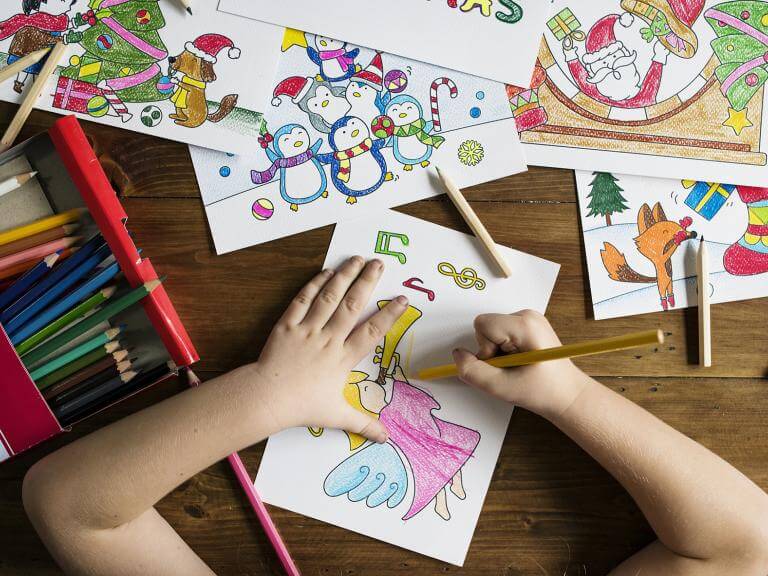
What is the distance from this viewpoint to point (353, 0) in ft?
2.12

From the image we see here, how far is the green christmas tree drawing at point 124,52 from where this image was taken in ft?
2.12

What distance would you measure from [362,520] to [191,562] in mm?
→ 180

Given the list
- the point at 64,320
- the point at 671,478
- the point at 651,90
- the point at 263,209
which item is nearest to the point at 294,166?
the point at 263,209

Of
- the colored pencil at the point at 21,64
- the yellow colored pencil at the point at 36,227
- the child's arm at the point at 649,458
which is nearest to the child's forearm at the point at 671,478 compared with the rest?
the child's arm at the point at 649,458

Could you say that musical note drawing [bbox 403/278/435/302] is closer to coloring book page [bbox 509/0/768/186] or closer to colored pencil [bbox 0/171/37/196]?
coloring book page [bbox 509/0/768/186]

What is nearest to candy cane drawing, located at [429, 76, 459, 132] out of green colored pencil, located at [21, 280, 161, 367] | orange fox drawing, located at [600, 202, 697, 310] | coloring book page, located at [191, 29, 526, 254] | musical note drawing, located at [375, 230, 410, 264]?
coloring book page, located at [191, 29, 526, 254]

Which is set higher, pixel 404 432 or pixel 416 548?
pixel 404 432

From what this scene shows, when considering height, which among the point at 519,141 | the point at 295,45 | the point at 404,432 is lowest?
the point at 404,432

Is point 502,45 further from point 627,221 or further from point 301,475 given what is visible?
point 301,475

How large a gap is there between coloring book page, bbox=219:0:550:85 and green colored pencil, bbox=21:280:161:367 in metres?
0.30

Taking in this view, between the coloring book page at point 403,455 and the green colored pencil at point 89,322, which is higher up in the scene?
the green colored pencil at point 89,322

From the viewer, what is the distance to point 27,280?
0.60 meters

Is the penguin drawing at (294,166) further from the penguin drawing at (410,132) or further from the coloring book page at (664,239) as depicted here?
the coloring book page at (664,239)

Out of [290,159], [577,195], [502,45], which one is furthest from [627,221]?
[290,159]
